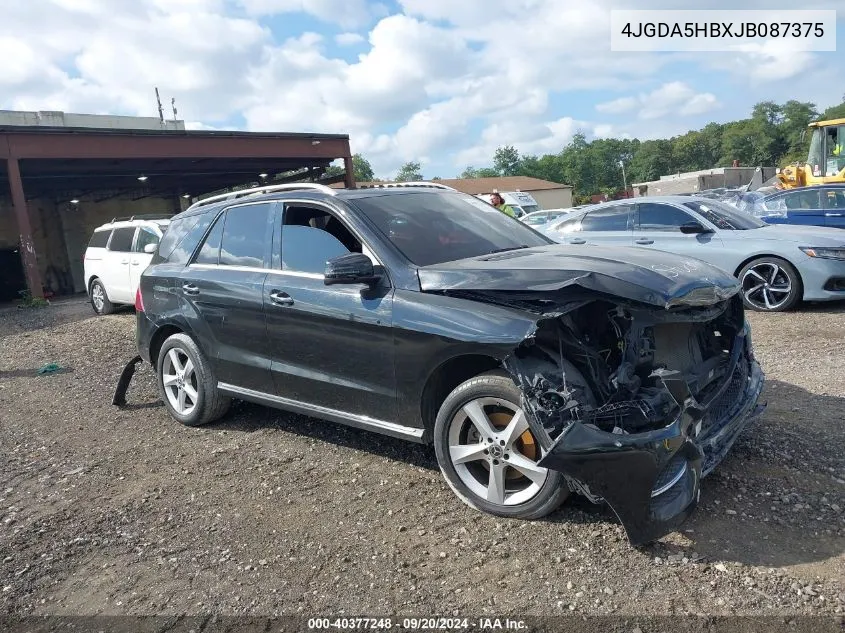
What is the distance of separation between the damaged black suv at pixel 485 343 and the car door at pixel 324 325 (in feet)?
0.04

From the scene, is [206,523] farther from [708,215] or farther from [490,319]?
[708,215]

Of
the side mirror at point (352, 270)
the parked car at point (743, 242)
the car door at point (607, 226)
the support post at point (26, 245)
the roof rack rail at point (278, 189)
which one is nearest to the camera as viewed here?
the side mirror at point (352, 270)

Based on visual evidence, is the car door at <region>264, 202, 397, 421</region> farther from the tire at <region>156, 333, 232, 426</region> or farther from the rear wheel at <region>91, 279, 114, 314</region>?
the rear wheel at <region>91, 279, 114, 314</region>

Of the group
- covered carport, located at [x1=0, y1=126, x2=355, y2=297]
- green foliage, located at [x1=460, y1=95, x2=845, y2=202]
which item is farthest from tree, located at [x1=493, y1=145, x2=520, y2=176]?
covered carport, located at [x1=0, y1=126, x2=355, y2=297]

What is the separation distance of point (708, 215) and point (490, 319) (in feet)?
21.7

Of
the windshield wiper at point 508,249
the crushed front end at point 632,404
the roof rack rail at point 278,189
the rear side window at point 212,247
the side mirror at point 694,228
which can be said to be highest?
the roof rack rail at point 278,189

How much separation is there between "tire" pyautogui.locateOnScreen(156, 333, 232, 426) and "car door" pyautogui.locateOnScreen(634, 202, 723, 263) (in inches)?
231

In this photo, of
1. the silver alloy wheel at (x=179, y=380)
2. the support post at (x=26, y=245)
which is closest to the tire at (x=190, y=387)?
the silver alloy wheel at (x=179, y=380)

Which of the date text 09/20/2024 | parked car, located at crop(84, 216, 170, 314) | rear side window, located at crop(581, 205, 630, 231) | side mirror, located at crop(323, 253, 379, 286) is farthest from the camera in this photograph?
parked car, located at crop(84, 216, 170, 314)

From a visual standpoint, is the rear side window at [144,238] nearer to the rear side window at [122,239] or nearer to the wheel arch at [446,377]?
the rear side window at [122,239]

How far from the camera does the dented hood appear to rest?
3205mm

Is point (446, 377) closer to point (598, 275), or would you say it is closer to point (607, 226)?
point (598, 275)

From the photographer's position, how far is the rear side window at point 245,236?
467 cm

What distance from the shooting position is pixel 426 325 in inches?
140
